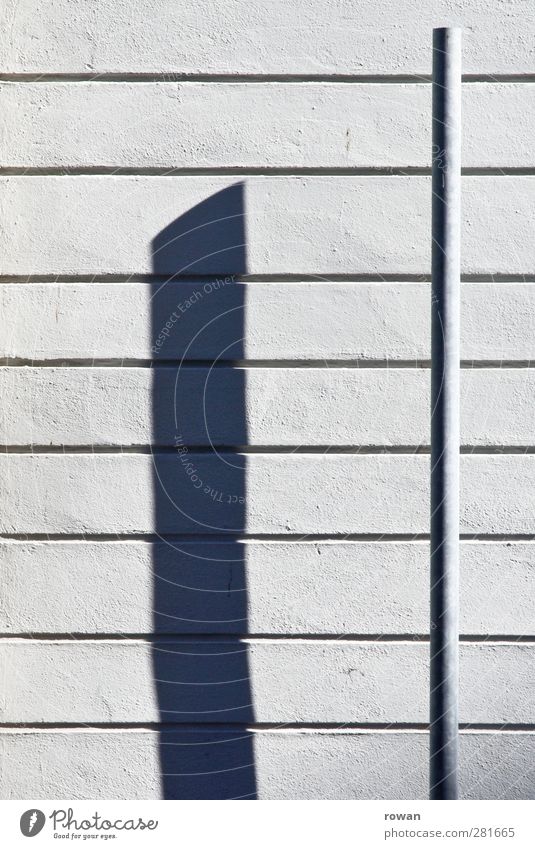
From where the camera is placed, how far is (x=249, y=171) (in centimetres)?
256

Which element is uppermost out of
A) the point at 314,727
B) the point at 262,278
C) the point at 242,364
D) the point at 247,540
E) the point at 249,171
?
the point at 249,171

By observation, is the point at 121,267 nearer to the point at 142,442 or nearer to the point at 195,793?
the point at 142,442

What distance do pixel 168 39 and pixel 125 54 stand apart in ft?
0.53

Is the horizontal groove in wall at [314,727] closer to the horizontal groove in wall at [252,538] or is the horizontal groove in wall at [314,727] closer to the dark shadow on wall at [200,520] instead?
the dark shadow on wall at [200,520]

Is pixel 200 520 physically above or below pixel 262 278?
below

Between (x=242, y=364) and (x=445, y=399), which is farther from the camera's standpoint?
(x=242, y=364)

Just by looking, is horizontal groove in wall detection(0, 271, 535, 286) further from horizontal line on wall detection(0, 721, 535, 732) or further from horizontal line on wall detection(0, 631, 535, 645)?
horizontal line on wall detection(0, 721, 535, 732)

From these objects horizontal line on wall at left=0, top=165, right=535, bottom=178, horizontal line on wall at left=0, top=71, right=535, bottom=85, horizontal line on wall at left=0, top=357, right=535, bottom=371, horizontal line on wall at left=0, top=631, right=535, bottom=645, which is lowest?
horizontal line on wall at left=0, top=631, right=535, bottom=645

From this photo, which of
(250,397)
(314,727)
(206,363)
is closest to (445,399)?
(250,397)

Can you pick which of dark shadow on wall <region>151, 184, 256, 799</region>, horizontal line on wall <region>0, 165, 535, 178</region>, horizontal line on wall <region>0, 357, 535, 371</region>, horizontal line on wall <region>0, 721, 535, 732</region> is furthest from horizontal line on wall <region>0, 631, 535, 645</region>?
horizontal line on wall <region>0, 165, 535, 178</region>

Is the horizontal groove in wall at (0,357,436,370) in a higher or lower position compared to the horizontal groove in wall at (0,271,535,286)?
lower

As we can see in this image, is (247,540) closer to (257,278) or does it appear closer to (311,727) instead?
(311,727)

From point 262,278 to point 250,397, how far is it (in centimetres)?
43

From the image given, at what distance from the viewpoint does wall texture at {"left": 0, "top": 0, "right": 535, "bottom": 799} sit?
2.54 m
